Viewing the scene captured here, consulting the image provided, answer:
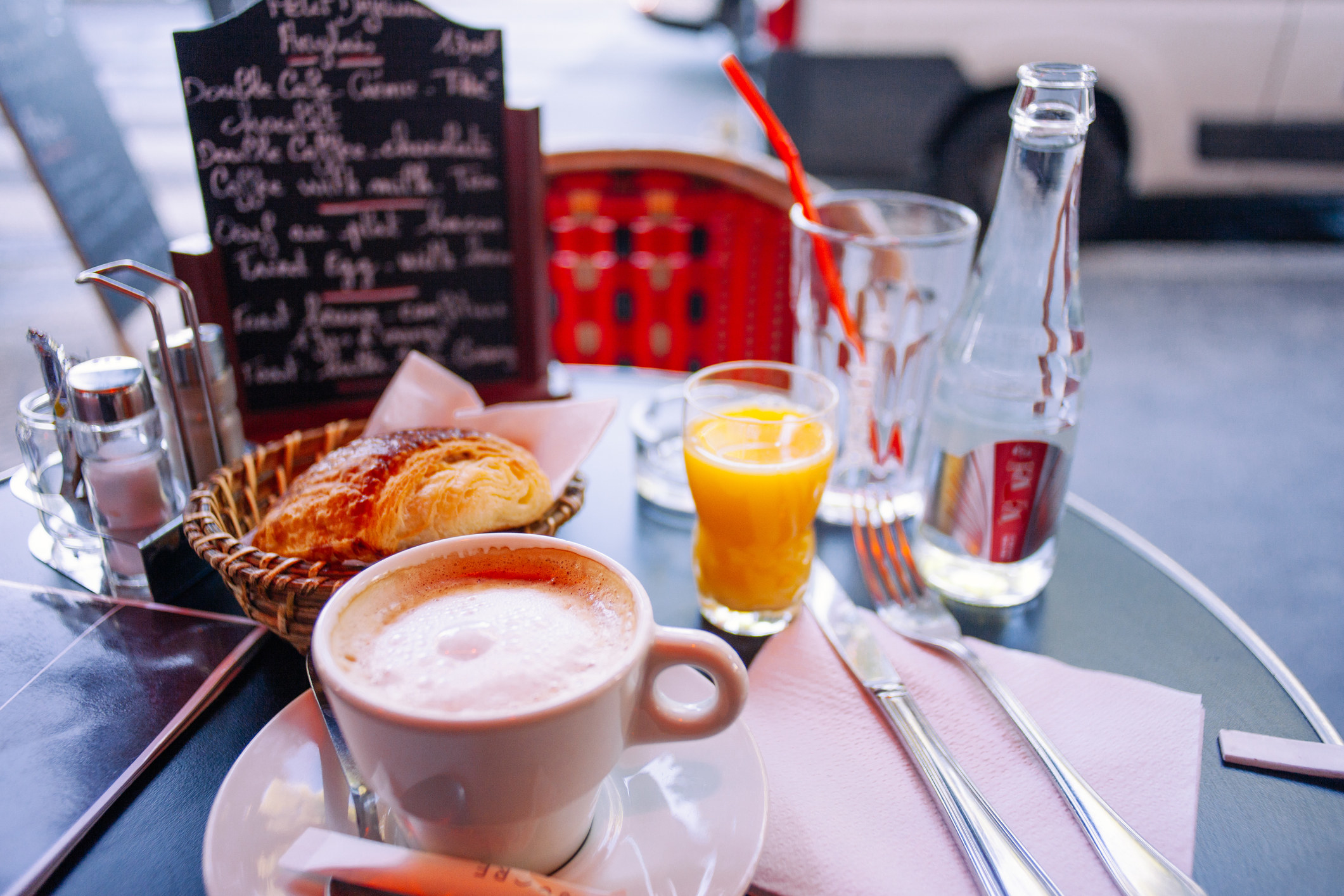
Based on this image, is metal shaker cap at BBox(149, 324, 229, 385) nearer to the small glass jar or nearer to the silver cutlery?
the small glass jar

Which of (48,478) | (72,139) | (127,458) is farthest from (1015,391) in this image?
(72,139)

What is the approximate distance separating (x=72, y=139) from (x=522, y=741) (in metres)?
1.83

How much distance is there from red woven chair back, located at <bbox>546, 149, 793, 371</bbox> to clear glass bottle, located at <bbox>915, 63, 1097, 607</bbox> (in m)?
0.78

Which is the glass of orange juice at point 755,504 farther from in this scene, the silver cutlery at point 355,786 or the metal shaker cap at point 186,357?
the metal shaker cap at point 186,357

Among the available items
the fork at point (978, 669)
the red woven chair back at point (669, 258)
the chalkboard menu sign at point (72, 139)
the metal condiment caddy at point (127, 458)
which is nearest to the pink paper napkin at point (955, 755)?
the fork at point (978, 669)

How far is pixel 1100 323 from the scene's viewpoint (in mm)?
3568

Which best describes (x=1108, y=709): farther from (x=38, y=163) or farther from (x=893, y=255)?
(x=38, y=163)

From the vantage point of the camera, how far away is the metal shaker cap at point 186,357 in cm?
90

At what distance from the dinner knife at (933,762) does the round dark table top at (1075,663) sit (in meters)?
0.07

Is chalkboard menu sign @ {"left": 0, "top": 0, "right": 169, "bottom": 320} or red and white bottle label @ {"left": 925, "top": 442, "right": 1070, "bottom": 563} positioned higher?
chalkboard menu sign @ {"left": 0, "top": 0, "right": 169, "bottom": 320}

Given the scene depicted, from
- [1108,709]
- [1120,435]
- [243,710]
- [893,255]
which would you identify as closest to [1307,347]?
[1120,435]

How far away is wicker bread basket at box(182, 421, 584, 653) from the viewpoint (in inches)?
27.2

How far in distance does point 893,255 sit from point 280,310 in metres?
0.76

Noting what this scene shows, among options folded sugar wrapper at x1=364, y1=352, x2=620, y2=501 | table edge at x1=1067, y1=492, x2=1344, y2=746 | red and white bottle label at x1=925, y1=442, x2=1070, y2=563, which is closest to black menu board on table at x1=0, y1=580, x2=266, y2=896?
folded sugar wrapper at x1=364, y1=352, x2=620, y2=501
